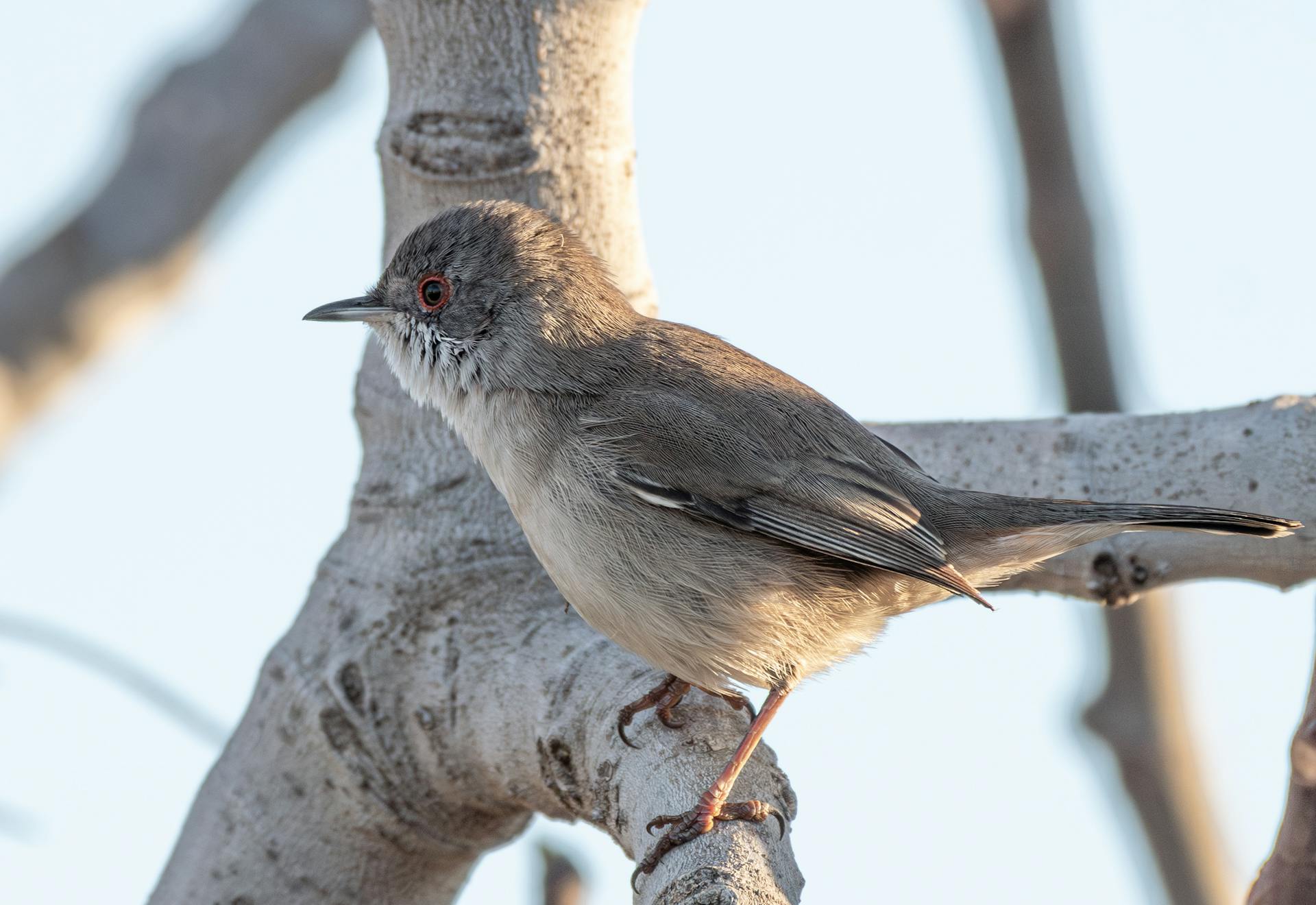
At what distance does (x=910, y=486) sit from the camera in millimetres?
3514

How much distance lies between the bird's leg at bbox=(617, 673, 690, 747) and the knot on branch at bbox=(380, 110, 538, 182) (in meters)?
1.65

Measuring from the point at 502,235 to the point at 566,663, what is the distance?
123 cm

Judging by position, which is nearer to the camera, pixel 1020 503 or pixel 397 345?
pixel 1020 503

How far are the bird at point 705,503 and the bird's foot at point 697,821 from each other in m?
0.12

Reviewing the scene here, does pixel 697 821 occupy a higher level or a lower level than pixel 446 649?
lower

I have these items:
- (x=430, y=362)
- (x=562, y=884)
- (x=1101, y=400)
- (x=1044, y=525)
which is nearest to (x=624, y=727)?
(x=562, y=884)

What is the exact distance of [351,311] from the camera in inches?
159

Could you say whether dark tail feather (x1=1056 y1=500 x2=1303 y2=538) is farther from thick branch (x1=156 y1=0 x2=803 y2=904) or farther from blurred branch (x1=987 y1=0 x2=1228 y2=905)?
blurred branch (x1=987 y1=0 x2=1228 y2=905)

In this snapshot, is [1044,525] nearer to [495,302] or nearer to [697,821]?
[697,821]

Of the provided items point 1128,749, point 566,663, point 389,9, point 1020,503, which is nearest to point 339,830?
point 566,663

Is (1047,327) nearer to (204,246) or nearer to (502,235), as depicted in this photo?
(502,235)

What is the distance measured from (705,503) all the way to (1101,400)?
7.33 ft

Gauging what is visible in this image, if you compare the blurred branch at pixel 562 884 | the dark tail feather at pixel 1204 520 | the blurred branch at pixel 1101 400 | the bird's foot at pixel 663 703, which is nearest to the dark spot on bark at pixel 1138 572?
the dark tail feather at pixel 1204 520

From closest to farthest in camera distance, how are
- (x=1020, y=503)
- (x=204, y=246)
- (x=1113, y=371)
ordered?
(x=1020, y=503) < (x=1113, y=371) < (x=204, y=246)
